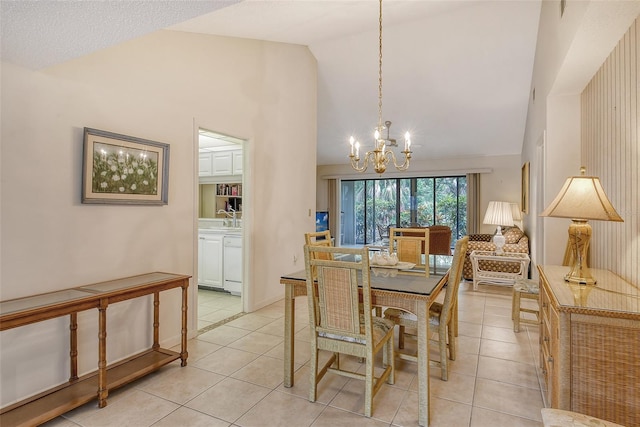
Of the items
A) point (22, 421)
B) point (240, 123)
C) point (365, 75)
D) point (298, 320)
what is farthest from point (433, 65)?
point (22, 421)

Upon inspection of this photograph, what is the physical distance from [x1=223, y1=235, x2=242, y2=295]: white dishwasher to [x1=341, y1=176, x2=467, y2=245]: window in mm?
5779

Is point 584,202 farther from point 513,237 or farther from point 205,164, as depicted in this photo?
point 205,164

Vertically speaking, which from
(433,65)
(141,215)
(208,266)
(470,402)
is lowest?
(470,402)

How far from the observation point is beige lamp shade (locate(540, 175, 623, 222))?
5.96ft

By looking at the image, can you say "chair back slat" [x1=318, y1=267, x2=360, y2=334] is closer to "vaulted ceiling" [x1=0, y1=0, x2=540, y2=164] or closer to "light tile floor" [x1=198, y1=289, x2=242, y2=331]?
"vaulted ceiling" [x1=0, y1=0, x2=540, y2=164]

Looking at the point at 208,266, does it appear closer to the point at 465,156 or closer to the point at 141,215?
the point at 141,215

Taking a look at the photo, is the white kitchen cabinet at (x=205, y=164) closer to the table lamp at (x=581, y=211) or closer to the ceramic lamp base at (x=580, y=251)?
the table lamp at (x=581, y=211)

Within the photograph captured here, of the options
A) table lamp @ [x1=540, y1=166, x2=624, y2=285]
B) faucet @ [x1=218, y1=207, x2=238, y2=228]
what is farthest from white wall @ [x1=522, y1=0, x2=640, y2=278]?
faucet @ [x1=218, y1=207, x2=238, y2=228]

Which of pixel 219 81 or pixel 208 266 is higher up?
pixel 219 81

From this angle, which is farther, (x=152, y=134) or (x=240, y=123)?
(x=240, y=123)

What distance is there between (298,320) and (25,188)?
8.53 ft

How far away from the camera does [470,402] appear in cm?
214

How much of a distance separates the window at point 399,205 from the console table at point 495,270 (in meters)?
3.51

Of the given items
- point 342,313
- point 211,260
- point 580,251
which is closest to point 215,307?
point 211,260
